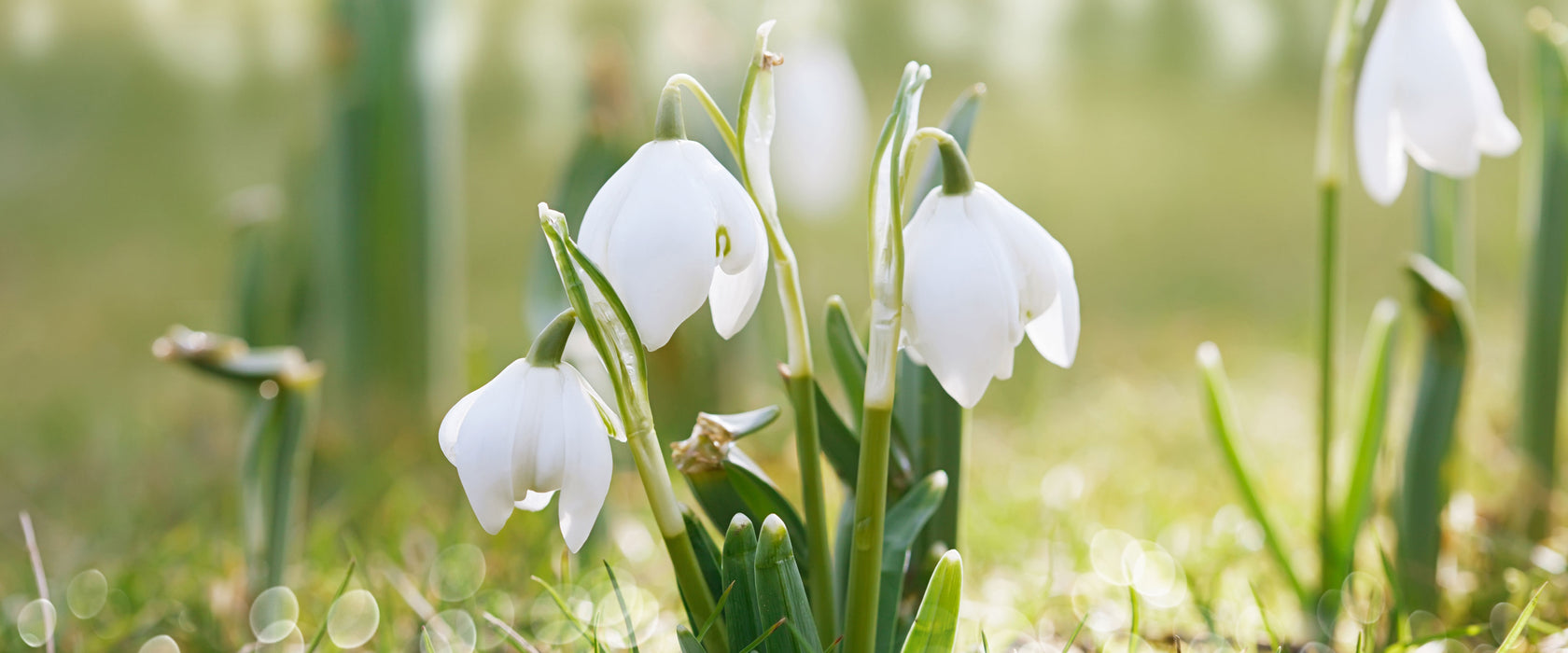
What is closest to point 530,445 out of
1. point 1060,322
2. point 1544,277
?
point 1060,322

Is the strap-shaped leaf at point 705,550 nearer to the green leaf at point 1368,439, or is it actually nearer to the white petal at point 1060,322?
the white petal at point 1060,322

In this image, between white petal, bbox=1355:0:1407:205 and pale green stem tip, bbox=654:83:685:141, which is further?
white petal, bbox=1355:0:1407:205

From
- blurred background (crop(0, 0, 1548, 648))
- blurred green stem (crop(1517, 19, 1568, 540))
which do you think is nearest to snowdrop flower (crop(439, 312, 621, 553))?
blurred background (crop(0, 0, 1548, 648))

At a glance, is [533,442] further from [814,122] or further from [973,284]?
[814,122]

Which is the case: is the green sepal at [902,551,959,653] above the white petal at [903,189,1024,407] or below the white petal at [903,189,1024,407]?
below

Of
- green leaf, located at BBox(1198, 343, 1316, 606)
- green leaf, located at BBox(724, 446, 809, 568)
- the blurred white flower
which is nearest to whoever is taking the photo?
green leaf, located at BBox(724, 446, 809, 568)

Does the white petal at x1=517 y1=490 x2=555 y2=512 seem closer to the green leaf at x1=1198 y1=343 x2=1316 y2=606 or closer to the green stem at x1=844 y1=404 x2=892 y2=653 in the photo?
the green stem at x1=844 y1=404 x2=892 y2=653

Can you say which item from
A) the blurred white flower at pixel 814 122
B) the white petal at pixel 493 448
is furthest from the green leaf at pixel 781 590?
the blurred white flower at pixel 814 122

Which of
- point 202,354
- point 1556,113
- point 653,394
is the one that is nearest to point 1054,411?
point 653,394
